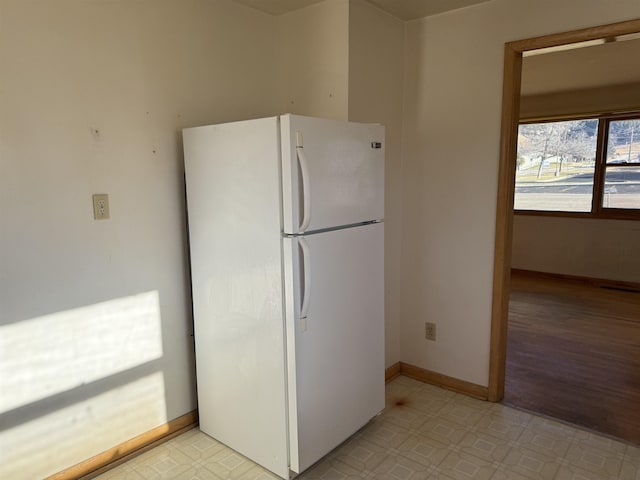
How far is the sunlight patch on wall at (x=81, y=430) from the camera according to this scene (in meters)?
1.83

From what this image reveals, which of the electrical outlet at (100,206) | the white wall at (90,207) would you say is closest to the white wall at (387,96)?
the white wall at (90,207)

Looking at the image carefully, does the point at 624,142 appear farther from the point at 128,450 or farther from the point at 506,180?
the point at 128,450

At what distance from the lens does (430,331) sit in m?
2.98

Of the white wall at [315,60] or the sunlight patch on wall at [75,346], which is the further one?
the white wall at [315,60]

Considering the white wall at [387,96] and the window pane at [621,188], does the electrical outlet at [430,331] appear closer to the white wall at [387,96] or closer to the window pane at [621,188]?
the white wall at [387,96]

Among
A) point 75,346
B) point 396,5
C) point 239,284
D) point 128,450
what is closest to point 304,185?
point 239,284

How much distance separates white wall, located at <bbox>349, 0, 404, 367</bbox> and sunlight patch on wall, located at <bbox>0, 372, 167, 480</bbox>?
1.55m

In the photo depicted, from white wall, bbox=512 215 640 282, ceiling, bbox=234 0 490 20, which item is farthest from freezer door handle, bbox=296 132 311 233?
white wall, bbox=512 215 640 282

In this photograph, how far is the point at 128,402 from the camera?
217 cm

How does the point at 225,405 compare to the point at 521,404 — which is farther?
the point at 521,404

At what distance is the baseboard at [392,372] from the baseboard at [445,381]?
0.04 metres

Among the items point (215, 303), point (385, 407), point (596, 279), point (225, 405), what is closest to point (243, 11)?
point (215, 303)

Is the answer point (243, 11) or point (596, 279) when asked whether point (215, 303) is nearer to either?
point (243, 11)

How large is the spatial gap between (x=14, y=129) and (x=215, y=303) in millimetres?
1113
